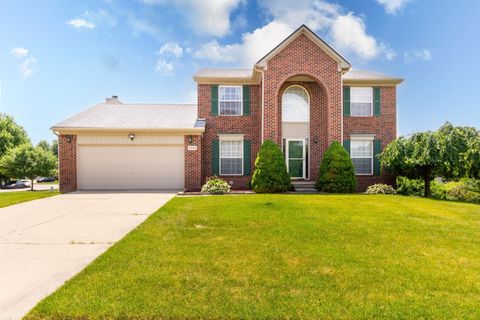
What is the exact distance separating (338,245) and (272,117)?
8.73 metres

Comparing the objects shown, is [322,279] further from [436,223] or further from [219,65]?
[219,65]

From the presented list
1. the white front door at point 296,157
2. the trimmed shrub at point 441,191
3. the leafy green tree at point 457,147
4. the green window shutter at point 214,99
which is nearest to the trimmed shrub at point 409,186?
the trimmed shrub at point 441,191

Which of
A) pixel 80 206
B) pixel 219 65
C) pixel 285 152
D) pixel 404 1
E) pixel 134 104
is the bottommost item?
pixel 80 206

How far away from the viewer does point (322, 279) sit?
336cm

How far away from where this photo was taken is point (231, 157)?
1401 centimetres

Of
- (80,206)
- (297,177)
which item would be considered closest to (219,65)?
(297,177)

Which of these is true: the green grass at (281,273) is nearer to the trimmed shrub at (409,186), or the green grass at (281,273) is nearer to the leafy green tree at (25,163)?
the trimmed shrub at (409,186)

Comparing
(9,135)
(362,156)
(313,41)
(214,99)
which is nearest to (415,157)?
(362,156)

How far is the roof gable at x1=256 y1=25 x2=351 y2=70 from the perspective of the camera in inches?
493

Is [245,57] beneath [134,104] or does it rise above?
above

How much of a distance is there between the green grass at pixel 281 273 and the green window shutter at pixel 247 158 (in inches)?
294

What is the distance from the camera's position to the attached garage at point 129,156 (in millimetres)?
12883

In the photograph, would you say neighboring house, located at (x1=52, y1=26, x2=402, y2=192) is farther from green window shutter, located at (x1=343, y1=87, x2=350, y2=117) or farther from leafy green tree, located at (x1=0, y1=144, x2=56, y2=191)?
leafy green tree, located at (x1=0, y1=144, x2=56, y2=191)

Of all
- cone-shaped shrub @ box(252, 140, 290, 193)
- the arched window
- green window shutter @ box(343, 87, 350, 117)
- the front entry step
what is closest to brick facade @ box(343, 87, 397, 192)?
green window shutter @ box(343, 87, 350, 117)
